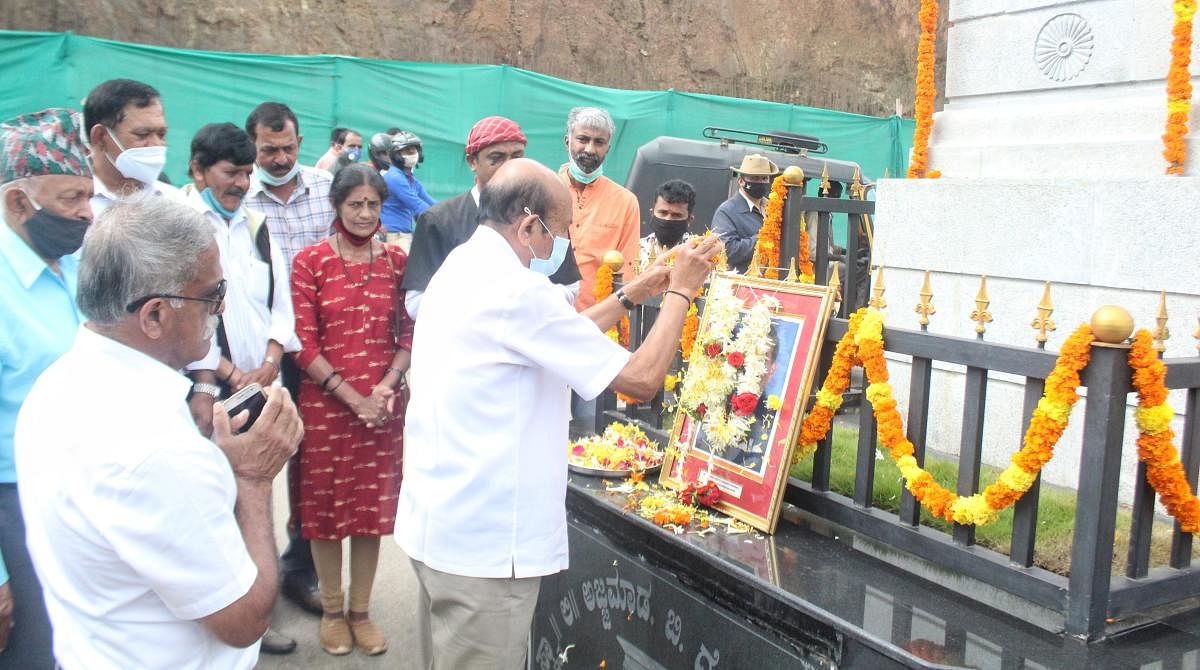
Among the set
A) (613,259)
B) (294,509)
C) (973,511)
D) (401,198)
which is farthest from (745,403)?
(401,198)

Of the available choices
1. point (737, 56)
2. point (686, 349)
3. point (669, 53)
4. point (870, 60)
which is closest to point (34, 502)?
point (686, 349)

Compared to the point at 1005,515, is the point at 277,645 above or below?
below

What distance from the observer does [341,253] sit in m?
3.86

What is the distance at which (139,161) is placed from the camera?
3.35 meters

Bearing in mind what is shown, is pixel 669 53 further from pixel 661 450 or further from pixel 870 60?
pixel 661 450

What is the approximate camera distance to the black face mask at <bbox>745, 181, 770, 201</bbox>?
6359mm

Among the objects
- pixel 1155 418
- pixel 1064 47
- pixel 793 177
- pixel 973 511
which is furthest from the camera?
pixel 793 177

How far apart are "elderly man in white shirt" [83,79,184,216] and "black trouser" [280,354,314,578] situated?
0.99 metres

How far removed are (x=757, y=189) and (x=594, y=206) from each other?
1957 mm

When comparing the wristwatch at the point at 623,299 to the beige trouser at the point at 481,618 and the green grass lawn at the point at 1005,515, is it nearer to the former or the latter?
the beige trouser at the point at 481,618

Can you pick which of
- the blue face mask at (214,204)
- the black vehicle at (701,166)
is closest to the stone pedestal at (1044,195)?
the blue face mask at (214,204)

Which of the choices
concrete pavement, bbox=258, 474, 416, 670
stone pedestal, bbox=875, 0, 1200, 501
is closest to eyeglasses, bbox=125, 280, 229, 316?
concrete pavement, bbox=258, 474, 416, 670

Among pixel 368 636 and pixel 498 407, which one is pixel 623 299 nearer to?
pixel 498 407

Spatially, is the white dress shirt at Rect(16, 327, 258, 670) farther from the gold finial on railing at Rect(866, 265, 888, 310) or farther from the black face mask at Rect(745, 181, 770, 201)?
the black face mask at Rect(745, 181, 770, 201)
